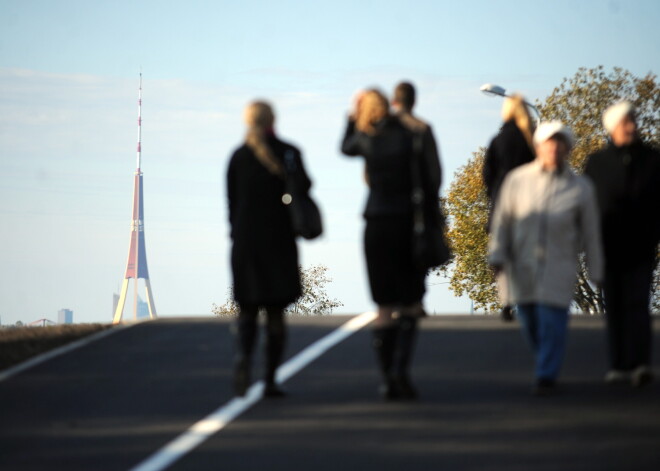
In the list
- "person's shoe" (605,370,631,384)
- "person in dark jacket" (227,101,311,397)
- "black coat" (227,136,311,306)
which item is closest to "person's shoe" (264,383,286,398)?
"person in dark jacket" (227,101,311,397)

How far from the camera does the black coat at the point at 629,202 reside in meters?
8.75

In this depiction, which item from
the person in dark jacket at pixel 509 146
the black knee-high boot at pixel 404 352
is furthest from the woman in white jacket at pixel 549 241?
the person in dark jacket at pixel 509 146

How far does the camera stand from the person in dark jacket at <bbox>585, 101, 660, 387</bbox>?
871cm

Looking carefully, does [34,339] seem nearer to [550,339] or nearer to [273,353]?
[273,353]

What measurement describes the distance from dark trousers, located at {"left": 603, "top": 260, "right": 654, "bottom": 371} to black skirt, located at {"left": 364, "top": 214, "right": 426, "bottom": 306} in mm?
1441

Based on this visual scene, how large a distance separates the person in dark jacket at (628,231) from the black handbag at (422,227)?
52.4 inches

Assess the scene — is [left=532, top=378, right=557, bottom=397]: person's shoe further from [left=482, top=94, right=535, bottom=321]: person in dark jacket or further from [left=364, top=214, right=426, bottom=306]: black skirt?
[left=482, top=94, right=535, bottom=321]: person in dark jacket

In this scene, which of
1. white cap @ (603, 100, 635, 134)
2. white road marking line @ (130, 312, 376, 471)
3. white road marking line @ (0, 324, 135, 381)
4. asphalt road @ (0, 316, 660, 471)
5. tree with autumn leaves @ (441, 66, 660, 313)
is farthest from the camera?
tree with autumn leaves @ (441, 66, 660, 313)

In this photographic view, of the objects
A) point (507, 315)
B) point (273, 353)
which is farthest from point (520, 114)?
point (273, 353)

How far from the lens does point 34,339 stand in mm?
12672

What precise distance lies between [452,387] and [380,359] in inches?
28.5

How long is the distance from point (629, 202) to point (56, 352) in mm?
5088

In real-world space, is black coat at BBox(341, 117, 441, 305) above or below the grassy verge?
above

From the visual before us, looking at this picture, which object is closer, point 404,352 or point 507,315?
point 404,352
